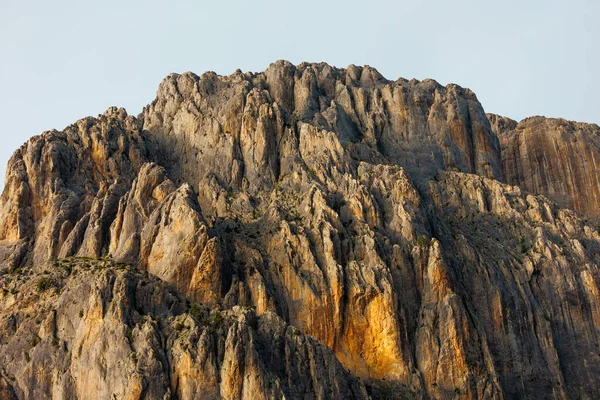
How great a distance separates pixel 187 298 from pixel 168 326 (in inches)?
405

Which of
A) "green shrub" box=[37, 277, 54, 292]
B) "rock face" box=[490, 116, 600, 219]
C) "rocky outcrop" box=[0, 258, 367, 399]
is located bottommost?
"rocky outcrop" box=[0, 258, 367, 399]

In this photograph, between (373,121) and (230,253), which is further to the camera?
(373,121)

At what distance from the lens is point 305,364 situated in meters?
91.9

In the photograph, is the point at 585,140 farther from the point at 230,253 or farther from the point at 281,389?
the point at 281,389

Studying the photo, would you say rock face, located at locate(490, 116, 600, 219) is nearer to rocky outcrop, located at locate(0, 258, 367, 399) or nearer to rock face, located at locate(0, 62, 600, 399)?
rock face, located at locate(0, 62, 600, 399)

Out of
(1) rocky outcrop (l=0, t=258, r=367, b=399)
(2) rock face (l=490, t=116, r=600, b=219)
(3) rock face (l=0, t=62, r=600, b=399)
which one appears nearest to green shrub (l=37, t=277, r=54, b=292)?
(1) rocky outcrop (l=0, t=258, r=367, b=399)

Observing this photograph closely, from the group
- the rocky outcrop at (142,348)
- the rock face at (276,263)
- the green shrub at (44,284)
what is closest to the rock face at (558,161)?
the rock face at (276,263)

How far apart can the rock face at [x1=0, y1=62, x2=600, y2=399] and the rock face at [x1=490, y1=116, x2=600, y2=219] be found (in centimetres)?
2244

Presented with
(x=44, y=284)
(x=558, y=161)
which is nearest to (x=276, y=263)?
(x=44, y=284)

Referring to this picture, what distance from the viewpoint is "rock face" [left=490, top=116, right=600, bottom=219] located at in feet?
541

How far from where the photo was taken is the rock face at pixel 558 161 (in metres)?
165

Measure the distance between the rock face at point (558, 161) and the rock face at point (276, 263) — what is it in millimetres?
22439

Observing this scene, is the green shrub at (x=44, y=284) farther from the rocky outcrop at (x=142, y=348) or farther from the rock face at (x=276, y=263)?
the rock face at (x=276, y=263)

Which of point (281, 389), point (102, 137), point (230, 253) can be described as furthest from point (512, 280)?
point (102, 137)
